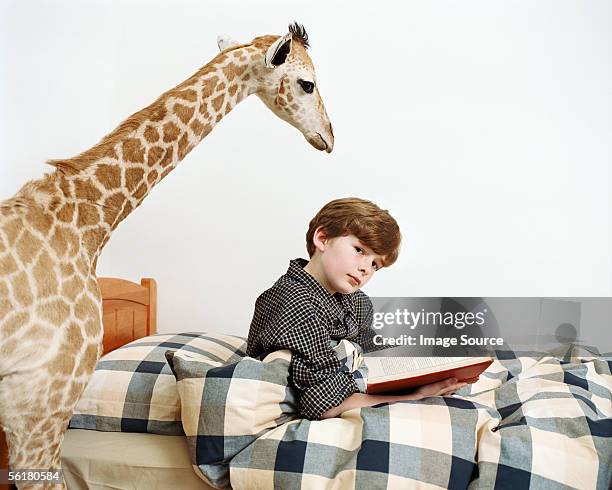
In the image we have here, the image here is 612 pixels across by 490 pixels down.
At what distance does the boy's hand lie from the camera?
112cm

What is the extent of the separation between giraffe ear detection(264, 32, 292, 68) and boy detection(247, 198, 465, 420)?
0.35m

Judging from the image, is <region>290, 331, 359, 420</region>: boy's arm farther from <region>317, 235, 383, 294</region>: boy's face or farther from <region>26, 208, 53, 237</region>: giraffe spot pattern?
<region>26, 208, 53, 237</region>: giraffe spot pattern

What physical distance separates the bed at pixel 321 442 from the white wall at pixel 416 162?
867 millimetres

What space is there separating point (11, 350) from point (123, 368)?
50 centimetres

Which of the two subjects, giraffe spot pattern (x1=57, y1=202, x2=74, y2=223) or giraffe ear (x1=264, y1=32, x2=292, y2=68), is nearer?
giraffe spot pattern (x1=57, y1=202, x2=74, y2=223)

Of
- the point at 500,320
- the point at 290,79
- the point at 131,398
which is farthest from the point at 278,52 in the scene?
the point at 500,320

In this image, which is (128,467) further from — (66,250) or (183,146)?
(183,146)

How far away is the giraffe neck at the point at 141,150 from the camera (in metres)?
0.96

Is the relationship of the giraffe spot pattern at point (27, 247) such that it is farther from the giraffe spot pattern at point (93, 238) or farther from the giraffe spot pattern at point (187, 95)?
the giraffe spot pattern at point (187, 95)

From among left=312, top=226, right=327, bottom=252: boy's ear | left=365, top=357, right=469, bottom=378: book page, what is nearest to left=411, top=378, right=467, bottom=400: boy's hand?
left=365, top=357, right=469, bottom=378: book page

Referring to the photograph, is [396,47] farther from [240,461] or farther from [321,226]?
[240,461]

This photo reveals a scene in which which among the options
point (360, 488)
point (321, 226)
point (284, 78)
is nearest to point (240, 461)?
point (360, 488)

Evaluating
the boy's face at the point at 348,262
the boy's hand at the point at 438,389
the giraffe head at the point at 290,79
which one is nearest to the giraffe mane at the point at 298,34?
the giraffe head at the point at 290,79

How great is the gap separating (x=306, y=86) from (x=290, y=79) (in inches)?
1.6
